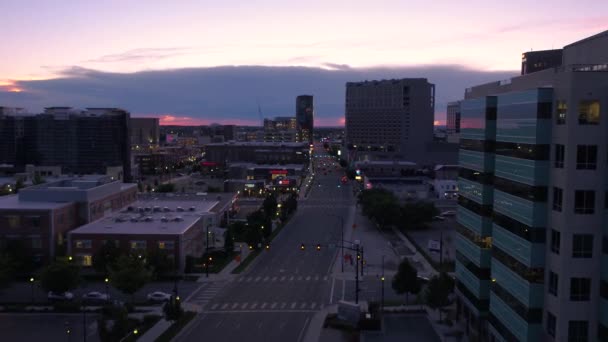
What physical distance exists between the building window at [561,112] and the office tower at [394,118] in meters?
132

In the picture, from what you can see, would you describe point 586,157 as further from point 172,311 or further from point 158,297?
point 158,297

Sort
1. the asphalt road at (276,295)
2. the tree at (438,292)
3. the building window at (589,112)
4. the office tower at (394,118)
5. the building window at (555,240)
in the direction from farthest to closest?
the office tower at (394,118), the tree at (438,292), the asphalt road at (276,295), the building window at (555,240), the building window at (589,112)

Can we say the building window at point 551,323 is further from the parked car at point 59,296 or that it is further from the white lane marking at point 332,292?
the parked car at point 59,296

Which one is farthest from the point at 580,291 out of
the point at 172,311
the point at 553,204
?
the point at 172,311

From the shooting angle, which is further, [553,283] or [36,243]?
[36,243]

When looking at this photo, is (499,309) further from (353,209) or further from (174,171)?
(174,171)

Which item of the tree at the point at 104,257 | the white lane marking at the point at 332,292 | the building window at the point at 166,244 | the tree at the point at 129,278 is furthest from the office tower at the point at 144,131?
the tree at the point at 129,278

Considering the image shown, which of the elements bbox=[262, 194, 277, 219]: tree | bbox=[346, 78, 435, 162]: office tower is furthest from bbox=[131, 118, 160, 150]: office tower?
bbox=[262, 194, 277, 219]: tree

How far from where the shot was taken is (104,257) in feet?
136

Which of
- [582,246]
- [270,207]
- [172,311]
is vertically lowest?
[172,311]

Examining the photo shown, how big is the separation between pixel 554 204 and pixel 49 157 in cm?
11111

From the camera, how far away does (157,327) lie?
30516 mm

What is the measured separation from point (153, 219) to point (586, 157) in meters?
38.9

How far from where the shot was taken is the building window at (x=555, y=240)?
2083 centimetres
